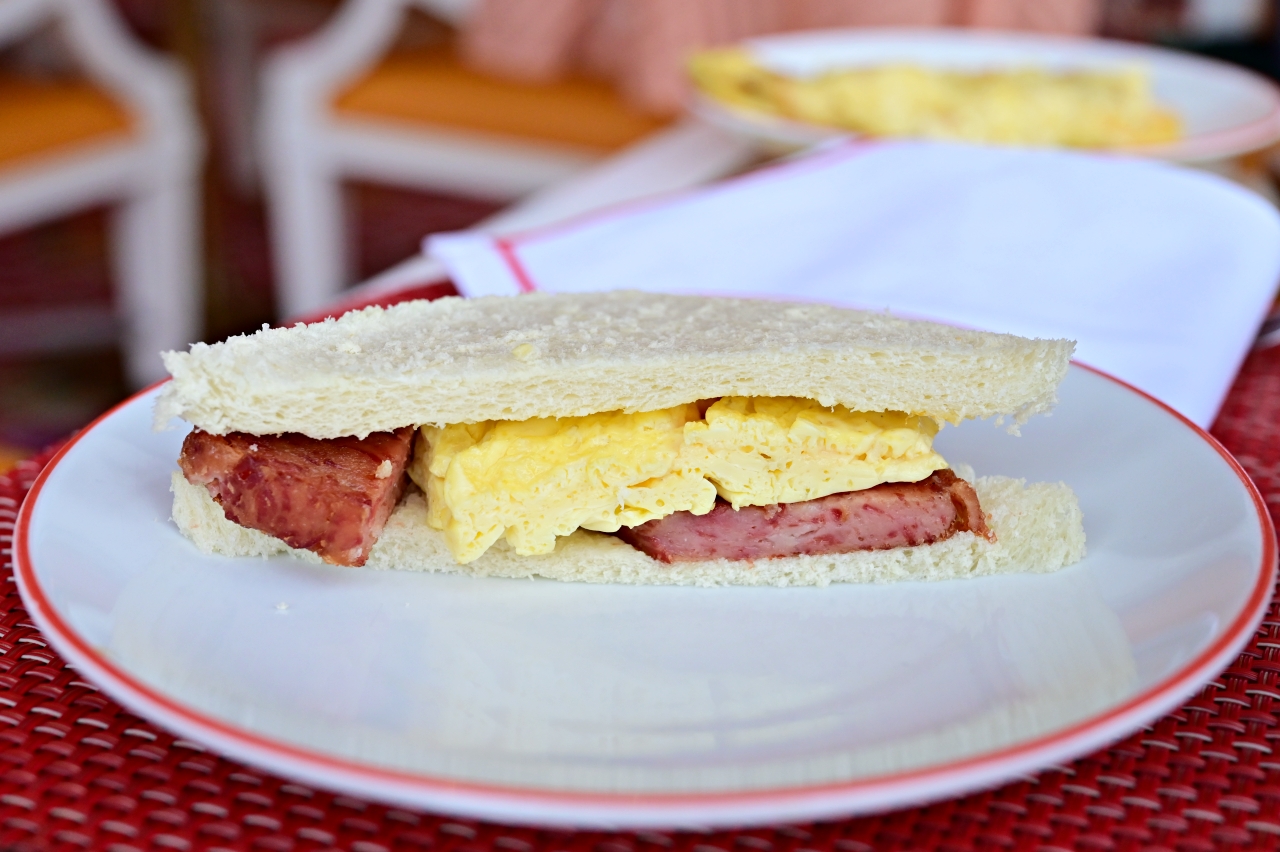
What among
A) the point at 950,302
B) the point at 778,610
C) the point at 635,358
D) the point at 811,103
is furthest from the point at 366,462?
the point at 811,103

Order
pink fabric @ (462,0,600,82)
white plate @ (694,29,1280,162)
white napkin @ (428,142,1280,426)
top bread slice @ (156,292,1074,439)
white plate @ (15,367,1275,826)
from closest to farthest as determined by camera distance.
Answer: white plate @ (15,367,1275,826)
top bread slice @ (156,292,1074,439)
white napkin @ (428,142,1280,426)
white plate @ (694,29,1280,162)
pink fabric @ (462,0,600,82)

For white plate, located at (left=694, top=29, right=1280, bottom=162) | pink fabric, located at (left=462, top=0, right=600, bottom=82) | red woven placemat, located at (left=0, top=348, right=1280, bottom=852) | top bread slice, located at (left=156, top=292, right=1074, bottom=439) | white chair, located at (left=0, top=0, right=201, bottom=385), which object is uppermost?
top bread slice, located at (left=156, top=292, right=1074, bottom=439)

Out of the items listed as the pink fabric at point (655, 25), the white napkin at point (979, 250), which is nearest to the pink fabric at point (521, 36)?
the pink fabric at point (655, 25)

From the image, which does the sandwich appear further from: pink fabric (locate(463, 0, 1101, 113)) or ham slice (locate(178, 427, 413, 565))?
pink fabric (locate(463, 0, 1101, 113))

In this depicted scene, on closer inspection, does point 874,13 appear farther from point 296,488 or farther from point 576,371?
point 296,488

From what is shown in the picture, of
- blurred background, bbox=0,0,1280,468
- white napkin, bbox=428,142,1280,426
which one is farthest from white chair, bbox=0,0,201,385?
white napkin, bbox=428,142,1280,426

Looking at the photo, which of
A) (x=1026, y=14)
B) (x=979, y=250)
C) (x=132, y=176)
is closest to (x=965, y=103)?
(x=979, y=250)
